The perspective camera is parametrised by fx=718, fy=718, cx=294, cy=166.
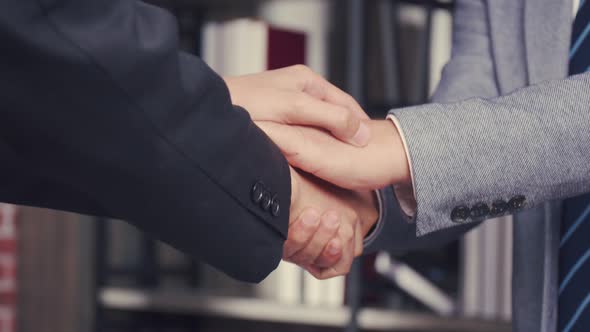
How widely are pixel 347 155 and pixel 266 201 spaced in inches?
4.4

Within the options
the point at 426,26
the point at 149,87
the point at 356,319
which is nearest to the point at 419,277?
the point at 356,319

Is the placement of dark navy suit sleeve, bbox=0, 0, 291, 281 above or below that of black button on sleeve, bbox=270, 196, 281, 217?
above

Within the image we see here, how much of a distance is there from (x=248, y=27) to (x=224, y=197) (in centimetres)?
102

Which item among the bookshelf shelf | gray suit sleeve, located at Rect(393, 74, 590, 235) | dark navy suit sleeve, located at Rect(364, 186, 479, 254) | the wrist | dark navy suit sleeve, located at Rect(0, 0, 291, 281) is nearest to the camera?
dark navy suit sleeve, located at Rect(0, 0, 291, 281)

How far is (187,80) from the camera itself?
683 mm

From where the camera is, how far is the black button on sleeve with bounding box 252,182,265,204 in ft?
2.50

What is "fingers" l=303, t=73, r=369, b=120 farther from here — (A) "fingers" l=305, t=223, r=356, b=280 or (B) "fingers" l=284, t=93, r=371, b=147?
(A) "fingers" l=305, t=223, r=356, b=280

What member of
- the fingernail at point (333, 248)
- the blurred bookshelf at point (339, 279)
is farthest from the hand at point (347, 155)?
the blurred bookshelf at point (339, 279)

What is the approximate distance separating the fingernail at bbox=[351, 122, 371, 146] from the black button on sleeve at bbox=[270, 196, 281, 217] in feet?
0.37

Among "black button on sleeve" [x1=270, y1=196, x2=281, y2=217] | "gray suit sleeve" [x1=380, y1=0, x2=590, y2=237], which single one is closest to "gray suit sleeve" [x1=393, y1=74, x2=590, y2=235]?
"gray suit sleeve" [x1=380, y1=0, x2=590, y2=237]

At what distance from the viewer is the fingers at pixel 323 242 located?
0.91 m

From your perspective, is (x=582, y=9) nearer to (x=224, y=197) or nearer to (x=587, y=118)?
(x=587, y=118)

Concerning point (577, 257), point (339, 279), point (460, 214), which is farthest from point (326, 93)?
point (339, 279)

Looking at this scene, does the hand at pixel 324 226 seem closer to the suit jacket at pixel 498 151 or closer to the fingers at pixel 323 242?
the fingers at pixel 323 242
